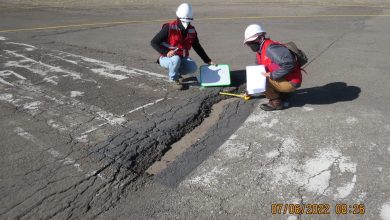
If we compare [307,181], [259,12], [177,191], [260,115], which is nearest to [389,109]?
[260,115]

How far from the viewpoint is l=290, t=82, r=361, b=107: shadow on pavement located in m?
5.73

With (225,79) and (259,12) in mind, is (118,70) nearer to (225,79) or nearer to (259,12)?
(225,79)

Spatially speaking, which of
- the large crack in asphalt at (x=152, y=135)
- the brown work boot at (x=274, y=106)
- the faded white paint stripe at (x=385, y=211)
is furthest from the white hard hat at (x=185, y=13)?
the faded white paint stripe at (x=385, y=211)

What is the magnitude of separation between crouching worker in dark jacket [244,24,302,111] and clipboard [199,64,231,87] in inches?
37.7

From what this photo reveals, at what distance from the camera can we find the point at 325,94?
601cm

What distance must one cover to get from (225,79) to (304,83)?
1.48 m

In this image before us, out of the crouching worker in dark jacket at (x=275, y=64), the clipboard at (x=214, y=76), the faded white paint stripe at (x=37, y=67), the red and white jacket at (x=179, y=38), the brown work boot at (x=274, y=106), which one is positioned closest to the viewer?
the crouching worker in dark jacket at (x=275, y=64)

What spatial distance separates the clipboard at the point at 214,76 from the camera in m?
6.24

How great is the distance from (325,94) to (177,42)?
265cm

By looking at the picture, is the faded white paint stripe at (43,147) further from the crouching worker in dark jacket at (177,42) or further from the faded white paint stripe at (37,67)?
the crouching worker in dark jacket at (177,42)

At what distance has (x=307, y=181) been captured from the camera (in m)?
3.80

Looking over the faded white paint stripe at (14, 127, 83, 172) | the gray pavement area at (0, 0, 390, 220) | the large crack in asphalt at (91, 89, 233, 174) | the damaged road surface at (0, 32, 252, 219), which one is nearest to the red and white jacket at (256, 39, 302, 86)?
the gray pavement area at (0, 0, 390, 220)

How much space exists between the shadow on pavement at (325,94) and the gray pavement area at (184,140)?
0.06 feet

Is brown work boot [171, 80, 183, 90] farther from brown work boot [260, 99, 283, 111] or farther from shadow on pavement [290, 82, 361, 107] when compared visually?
shadow on pavement [290, 82, 361, 107]
